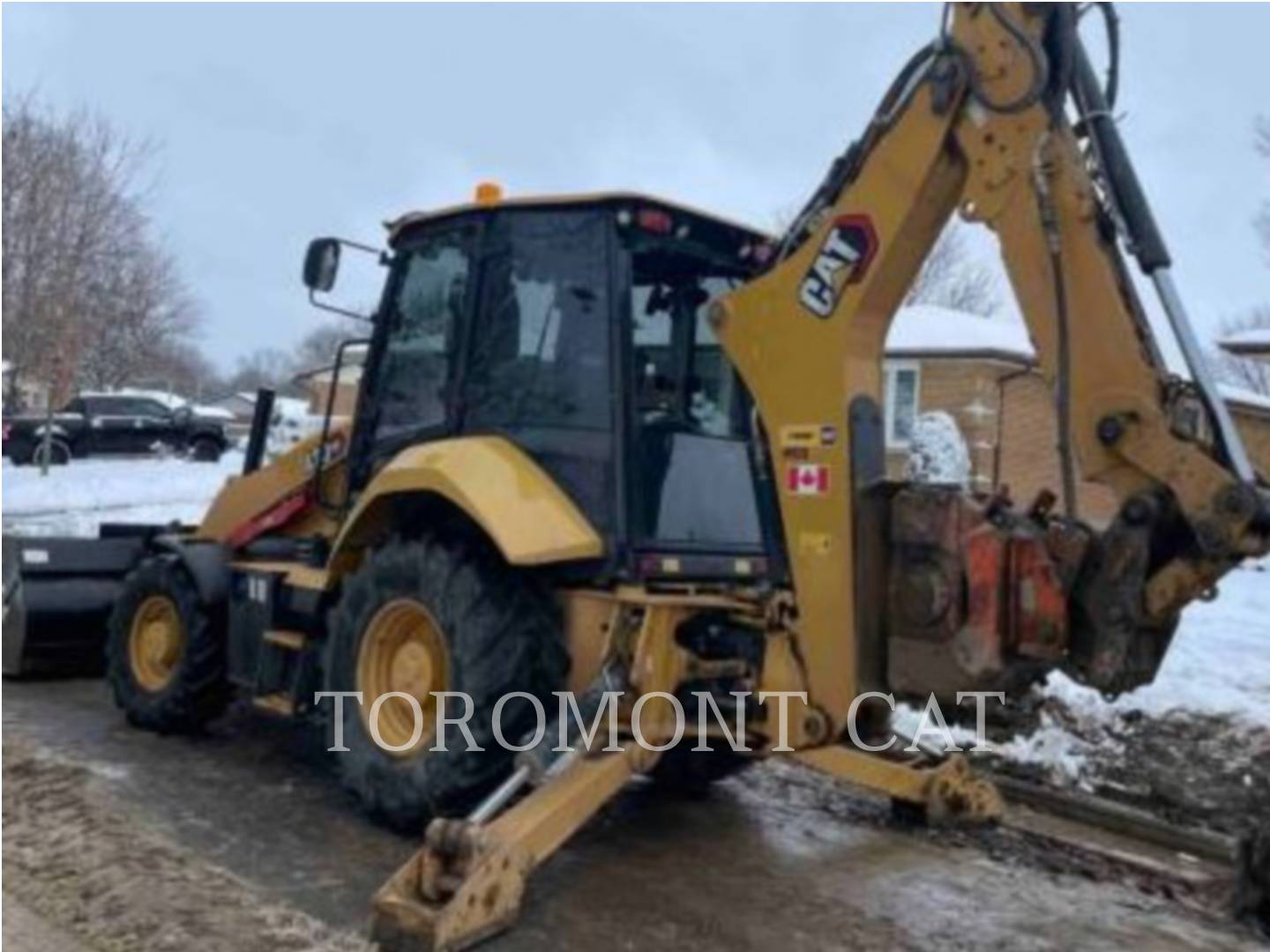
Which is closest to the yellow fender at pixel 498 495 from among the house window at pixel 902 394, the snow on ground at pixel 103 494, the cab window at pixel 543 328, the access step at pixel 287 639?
the cab window at pixel 543 328

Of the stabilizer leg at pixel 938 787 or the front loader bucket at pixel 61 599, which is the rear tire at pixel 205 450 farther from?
the stabilizer leg at pixel 938 787

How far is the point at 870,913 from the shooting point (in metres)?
5.09

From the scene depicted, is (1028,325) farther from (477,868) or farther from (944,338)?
(944,338)

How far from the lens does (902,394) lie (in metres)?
21.7

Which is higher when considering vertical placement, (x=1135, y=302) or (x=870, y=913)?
(x=1135, y=302)

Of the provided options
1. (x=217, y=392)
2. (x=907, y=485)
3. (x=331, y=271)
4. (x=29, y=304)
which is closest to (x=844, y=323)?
(x=907, y=485)

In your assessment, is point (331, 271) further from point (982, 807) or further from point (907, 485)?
point (982, 807)

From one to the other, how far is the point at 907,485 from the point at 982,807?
1.82 meters

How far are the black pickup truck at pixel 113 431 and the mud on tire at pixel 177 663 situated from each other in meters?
22.0

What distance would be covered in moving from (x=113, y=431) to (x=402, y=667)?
85.6ft

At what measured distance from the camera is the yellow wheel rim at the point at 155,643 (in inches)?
288

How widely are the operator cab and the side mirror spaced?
53 cm

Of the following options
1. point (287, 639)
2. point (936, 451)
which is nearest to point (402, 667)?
point (287, 639)

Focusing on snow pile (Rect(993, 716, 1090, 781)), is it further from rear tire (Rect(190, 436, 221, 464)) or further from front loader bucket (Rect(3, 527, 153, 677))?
rear tire (Rect(190, 436, 221, 464))
